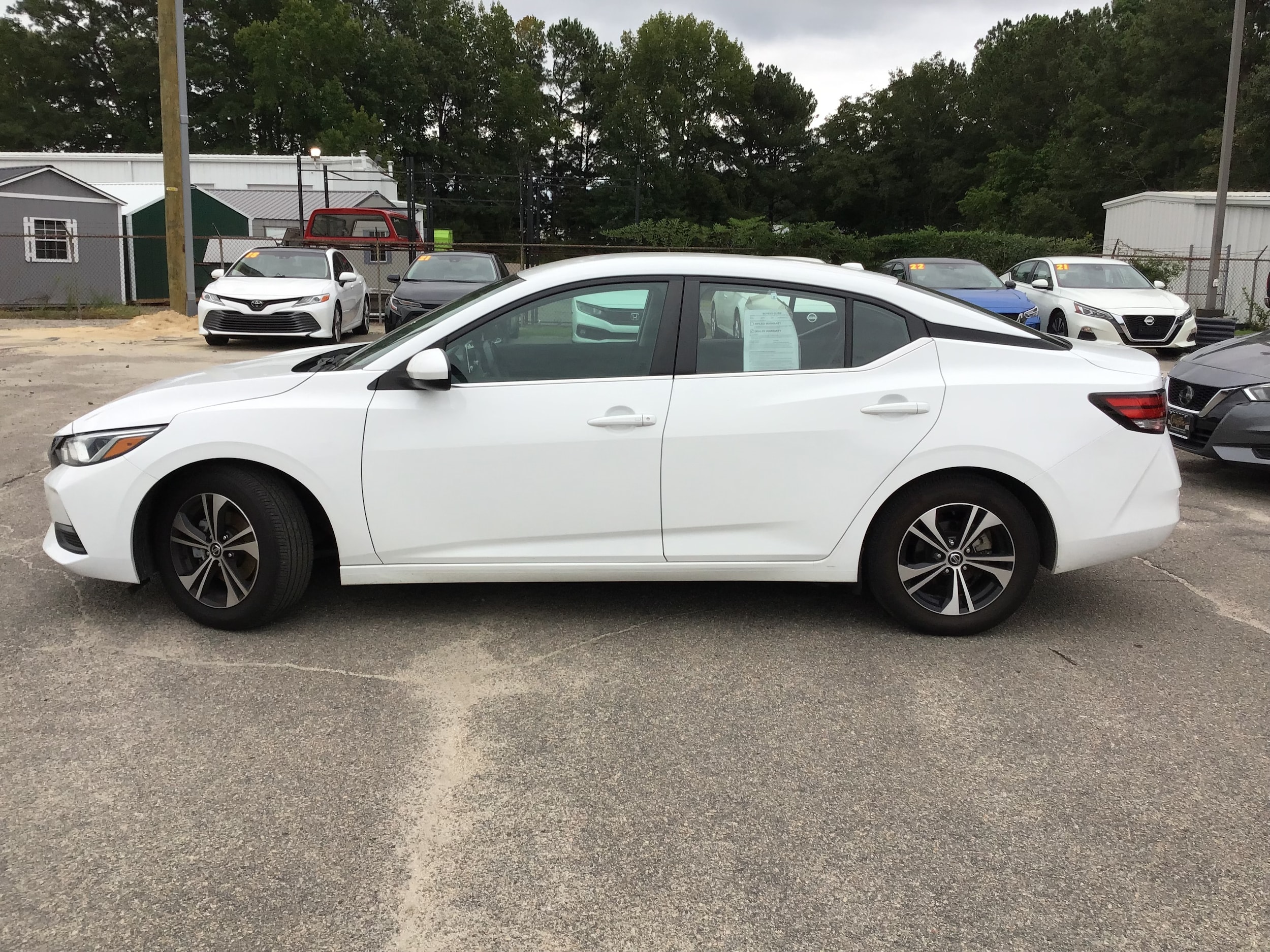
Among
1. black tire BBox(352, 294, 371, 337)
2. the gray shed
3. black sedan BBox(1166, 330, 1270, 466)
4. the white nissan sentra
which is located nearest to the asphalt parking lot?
the white nissan sentra

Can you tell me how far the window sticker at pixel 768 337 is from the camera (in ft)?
14.5

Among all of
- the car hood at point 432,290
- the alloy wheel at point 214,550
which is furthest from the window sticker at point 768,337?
the car hood at point 432,290

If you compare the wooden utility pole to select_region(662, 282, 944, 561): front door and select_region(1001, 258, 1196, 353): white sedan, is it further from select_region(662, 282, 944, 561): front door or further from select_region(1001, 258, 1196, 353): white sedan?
select_region(662, 282, 944, 561): front door

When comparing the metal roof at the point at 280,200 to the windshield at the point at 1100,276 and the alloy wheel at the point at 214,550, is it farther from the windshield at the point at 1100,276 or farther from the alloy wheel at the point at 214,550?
the alloy wheel at the point at 214,550

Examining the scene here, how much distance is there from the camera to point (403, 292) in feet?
52.4

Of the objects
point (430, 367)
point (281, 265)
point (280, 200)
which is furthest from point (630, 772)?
point (280, 200)

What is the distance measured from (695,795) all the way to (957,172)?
68.8 m

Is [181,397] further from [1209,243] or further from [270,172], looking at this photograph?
[270,172]

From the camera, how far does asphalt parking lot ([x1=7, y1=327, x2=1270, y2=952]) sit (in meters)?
2.62

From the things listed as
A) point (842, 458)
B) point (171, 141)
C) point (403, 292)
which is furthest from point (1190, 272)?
point (842, 458)

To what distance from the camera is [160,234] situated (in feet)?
102

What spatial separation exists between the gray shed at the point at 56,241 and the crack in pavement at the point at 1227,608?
24.6 m

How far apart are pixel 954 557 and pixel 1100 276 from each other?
1450 cm

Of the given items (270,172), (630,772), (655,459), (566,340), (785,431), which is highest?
(270,172)
